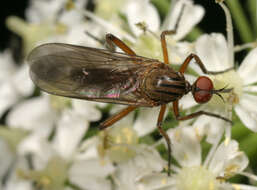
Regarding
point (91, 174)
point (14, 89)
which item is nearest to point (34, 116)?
point (14, 89)

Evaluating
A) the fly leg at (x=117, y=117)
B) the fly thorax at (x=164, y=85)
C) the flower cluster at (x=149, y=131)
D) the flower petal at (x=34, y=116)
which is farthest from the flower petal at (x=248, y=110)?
the flower petal at (x=34, y=116)

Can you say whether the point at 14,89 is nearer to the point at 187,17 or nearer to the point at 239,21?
the point at 187,17

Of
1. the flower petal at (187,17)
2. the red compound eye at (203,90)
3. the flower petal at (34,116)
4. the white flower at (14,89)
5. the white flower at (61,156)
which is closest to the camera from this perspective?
the red compound eye at (203,90)

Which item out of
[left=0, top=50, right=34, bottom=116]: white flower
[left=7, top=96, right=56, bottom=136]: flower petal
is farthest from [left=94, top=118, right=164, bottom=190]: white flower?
[left=0, top=50, right=34, bottom=116]: white flower

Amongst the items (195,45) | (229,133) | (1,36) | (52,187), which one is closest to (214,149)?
(229,133)

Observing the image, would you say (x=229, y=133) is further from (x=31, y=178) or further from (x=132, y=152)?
(x=31, y=178)

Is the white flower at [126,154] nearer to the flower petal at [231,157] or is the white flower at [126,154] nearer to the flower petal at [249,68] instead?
the flower petal at [231,157]
